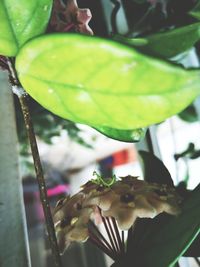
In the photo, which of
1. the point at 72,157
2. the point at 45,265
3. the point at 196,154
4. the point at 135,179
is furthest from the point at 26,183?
the point at 135,179

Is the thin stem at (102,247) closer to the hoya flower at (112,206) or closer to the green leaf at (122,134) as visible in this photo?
the hoya flower at (112,206)

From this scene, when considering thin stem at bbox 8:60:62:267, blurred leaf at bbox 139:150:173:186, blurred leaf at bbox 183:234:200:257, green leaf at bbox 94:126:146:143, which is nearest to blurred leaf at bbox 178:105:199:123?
blurred leaf at bbox 139:150:173:186

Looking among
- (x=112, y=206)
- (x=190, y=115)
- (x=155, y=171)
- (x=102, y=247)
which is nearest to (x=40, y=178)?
(x=112, y=206)

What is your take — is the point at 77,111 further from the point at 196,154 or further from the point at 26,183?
the point at 26,183

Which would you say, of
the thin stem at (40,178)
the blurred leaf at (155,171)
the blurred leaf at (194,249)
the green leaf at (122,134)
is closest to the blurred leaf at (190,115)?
the blurred leaf at (155,171)

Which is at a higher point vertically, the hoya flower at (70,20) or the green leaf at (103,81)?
the hoya flower at (70,20)

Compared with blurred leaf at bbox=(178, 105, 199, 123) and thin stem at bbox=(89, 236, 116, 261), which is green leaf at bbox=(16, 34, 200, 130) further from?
blurred leaf at bbox=(178, 105, 199, 123)

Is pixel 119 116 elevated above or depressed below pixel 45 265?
above
